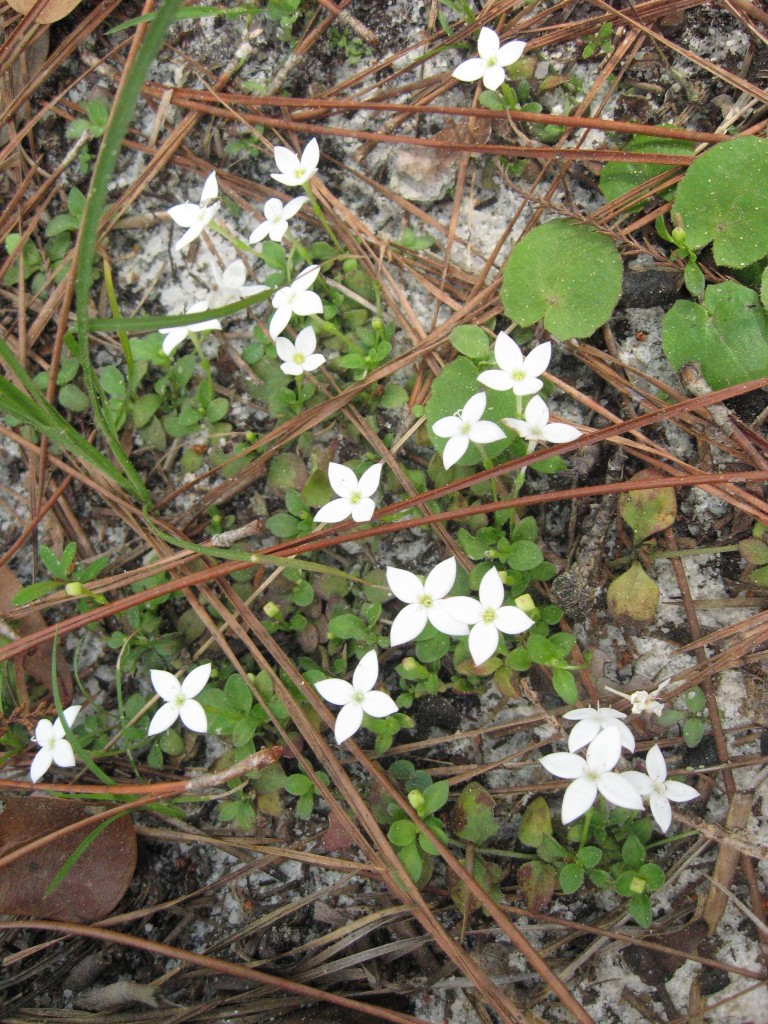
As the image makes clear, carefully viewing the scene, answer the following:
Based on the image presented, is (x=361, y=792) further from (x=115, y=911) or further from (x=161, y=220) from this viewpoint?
(x=161, y=220)

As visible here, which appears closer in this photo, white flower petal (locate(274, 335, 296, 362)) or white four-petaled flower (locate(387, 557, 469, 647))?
white four-petaled flower (locate(387, 557, 469, 647))

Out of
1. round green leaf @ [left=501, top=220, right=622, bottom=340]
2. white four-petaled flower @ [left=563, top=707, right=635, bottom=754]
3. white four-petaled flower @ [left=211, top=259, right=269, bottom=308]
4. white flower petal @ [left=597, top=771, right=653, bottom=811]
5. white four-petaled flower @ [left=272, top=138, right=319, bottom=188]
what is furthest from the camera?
white four-petaled flower @ [left=211, top=259, right=269, bottom=308]

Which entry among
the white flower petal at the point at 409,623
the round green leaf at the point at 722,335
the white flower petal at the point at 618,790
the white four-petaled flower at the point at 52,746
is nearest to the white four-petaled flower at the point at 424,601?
the white flower petal at the point at 409,623

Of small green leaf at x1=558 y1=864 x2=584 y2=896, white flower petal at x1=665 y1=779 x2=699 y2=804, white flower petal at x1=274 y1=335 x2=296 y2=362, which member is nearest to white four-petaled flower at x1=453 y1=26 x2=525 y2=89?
white flower petal at x1=274 y1=335 x2=296 y2=362

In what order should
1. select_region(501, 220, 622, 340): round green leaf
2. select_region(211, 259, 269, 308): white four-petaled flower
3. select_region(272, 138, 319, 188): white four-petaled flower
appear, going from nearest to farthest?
select_region(501, 220, 622, 340): round green leaf → select_region(272, 138, 319, 188): white four-petaled flower → select_region(211, 259, 269, 308): white four-petaled flower

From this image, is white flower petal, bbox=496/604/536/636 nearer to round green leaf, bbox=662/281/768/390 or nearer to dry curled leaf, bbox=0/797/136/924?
round green leaf, bbox=662/281/768/390

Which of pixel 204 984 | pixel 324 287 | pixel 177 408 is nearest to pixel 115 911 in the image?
pixel 204 984
